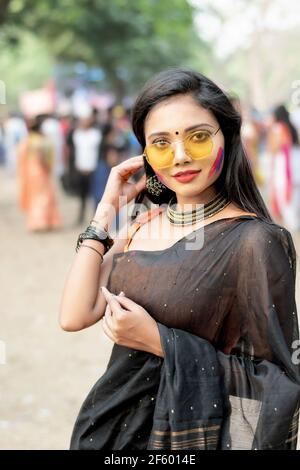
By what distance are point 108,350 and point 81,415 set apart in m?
3.15

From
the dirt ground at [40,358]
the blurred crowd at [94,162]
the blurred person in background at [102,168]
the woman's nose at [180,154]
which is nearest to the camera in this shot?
the woman's nose at [180,154]

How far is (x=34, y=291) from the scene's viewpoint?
681 centimetres

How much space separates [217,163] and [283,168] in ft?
23.6

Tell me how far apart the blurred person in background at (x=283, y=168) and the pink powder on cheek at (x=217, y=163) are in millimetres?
6790

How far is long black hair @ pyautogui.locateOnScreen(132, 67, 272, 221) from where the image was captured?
5.91 ft

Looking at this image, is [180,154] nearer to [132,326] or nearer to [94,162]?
[132,326]

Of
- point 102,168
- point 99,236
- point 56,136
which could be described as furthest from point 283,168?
point 99,236

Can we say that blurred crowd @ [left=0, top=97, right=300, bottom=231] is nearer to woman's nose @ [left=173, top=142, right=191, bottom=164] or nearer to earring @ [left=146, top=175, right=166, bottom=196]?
earring @ [left=146, top=175, right=166, bottom=196]

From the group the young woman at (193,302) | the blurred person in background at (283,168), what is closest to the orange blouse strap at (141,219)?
the young woman at (193,302)

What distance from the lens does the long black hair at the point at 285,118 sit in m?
8.38

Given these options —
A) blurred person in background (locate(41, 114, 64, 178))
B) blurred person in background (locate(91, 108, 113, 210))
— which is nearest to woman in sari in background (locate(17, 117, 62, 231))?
blurred person in background (locate(91, 108, 113, 210))

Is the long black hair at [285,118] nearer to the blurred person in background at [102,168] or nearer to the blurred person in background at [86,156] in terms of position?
the blurred person in background at [102,168]

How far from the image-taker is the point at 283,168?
8.82m
